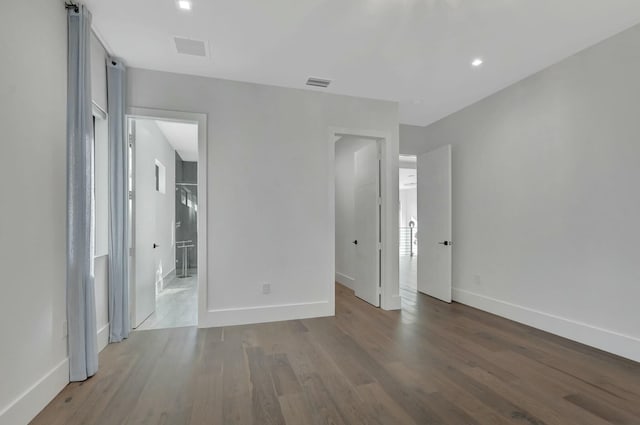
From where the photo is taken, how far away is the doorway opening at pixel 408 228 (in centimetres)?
671

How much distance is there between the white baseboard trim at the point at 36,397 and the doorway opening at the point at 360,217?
3453mm

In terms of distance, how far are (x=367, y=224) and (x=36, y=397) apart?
3887 mm

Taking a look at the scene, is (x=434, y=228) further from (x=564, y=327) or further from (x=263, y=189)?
(x=263, y=189)

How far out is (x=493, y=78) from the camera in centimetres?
363

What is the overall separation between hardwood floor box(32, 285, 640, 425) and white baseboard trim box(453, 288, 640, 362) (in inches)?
4.5

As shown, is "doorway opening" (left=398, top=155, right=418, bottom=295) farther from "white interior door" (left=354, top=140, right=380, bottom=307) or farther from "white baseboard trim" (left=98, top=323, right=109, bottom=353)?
"white baseboard trim" (left=98, top=323, right=109, bottom=353)

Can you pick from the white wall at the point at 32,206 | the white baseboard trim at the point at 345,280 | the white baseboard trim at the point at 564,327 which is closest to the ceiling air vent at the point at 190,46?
the white wall at the point at 32,206

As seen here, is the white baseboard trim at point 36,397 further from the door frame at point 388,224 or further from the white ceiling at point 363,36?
the door frame at point 388,224

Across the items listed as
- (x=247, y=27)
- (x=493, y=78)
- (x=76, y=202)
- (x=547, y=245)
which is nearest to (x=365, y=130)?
(x=493, y=78)

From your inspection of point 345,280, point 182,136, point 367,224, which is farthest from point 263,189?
point 182,136

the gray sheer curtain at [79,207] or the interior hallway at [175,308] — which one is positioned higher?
the gray sheer curtain at [79,207]

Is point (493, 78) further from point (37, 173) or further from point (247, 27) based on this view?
point (37, 173)

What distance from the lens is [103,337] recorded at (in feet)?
9.62

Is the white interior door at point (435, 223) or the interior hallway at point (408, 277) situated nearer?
the white interior door at point (435, 223)
